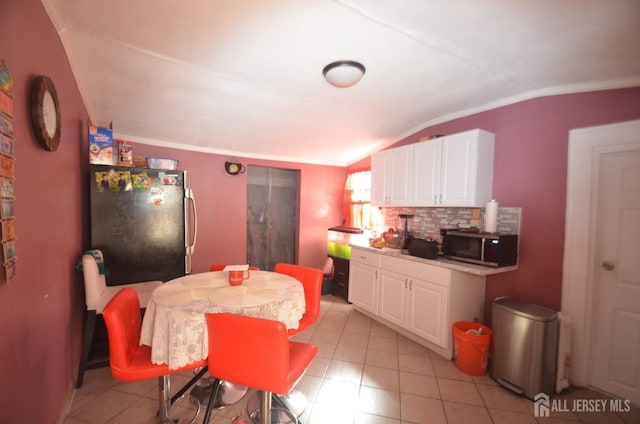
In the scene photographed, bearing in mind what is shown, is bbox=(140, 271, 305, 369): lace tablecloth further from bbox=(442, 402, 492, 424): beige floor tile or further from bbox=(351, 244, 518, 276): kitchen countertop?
bbox=(351, 244, 518, 276): kitchen countertop

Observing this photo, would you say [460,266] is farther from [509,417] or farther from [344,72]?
[344,72]

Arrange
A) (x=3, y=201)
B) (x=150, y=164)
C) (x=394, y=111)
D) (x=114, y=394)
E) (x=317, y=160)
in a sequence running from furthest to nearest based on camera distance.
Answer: (x=317, y=160), (x=394, y=111), (x=150, y=164), (x=114, y=394), (x=3, y=201)

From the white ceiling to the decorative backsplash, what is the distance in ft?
3.61

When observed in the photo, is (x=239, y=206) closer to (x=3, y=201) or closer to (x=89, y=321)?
(x=89, y=321)

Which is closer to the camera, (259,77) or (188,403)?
(188,403)

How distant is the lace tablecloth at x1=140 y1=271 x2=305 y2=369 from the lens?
1413mm

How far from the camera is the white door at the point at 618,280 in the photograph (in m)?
2.04

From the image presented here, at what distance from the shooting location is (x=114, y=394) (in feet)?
6.72

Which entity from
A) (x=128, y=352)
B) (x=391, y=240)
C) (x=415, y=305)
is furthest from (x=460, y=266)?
(x=128, y=352)

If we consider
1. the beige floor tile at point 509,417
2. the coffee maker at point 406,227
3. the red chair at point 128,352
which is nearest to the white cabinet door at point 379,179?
the coffee maker at point 406,227

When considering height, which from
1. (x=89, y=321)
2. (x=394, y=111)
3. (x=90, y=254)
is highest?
(x=394, y=111)

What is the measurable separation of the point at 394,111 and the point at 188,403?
3295 millimetres

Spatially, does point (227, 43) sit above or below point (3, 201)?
above

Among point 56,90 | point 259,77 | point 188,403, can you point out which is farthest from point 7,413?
point 259,77
